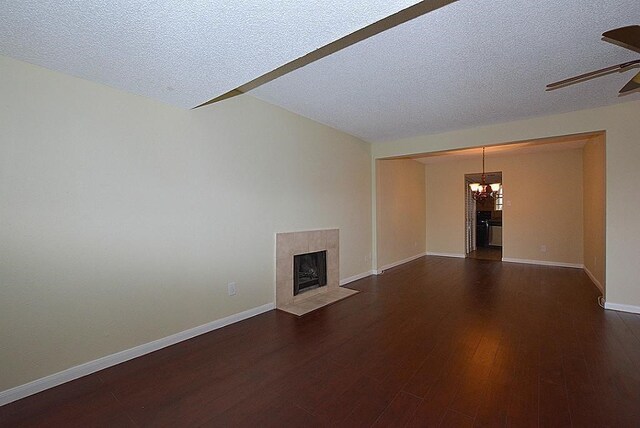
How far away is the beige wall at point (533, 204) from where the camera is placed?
591 centimetres

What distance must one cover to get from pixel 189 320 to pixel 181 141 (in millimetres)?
1746

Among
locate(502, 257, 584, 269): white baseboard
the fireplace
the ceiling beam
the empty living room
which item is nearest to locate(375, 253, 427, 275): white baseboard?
the empty living room

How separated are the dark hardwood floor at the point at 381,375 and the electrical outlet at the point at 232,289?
0.39 m

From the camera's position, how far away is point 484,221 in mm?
9883

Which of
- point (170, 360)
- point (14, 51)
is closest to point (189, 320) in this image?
point (170, 360)

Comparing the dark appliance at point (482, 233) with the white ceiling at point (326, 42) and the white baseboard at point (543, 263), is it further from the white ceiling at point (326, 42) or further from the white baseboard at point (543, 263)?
the white ceiling at point (326, 42)

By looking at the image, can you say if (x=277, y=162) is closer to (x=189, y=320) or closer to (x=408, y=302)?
(x=189, y=320)

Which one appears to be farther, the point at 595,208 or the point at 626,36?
the point at 595,208

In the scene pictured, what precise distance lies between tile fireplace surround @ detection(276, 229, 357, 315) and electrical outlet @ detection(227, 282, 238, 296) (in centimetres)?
60

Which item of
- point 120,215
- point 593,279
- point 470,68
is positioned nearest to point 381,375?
point 120,215

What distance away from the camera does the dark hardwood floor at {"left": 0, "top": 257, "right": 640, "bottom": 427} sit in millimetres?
1690

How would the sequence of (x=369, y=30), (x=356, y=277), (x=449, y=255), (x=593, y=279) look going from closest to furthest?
(x=369, y=30) < (x=593, y=279) < (x=356, y=277) < (x=449, y=255)

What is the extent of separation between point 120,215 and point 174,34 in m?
1.49

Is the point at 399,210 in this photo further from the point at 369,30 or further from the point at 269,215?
the point at 369,30
